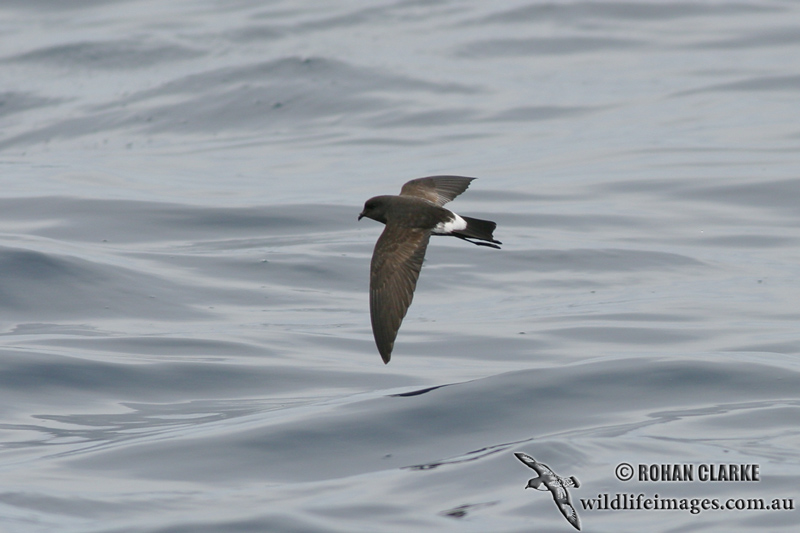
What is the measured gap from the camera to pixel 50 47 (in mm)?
18906

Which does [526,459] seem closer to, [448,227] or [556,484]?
[556,484]

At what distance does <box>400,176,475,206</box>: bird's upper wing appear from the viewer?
24.6ft

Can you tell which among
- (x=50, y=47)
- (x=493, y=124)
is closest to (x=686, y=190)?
(x=493, y=124)

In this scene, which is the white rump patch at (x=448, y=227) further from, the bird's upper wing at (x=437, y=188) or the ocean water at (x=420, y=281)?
the bird's upper wing at (x=437, y=188)

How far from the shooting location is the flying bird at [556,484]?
466 centimetres

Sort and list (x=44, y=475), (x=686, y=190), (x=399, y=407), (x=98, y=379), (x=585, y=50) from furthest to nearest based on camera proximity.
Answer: (x=585, y=50)
(x=686, y=190)
(x=98, y=379)
(x=399, y=407)
(x=44, y=475)

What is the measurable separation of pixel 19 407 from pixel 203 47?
1311 cm

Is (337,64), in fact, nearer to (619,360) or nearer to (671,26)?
(671,26)

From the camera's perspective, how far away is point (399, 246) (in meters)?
6.27

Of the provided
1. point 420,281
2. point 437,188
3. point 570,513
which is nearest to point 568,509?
point 570,513

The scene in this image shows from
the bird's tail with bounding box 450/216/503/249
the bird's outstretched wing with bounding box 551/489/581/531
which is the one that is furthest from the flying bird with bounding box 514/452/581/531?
the bird's tail with bounding box 450/216/503/249

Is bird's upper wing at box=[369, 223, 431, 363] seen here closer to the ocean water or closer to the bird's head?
the bird's head

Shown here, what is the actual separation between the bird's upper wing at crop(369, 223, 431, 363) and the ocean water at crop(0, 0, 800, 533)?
0.45 meters

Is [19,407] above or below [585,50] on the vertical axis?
below
